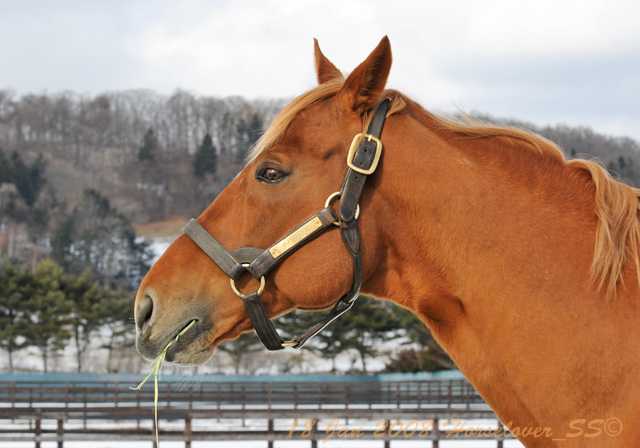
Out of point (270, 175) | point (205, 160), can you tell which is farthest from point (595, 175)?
point (205, 160)

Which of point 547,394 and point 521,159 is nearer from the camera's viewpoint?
point 547,394

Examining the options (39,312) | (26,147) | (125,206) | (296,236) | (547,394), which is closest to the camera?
(547,394)

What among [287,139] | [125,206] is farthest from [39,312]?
[125,206]

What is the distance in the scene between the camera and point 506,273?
255cm

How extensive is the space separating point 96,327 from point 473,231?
126ft

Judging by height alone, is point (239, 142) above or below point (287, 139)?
above

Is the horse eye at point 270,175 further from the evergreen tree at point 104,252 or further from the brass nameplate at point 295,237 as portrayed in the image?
the evergreen tree at point 104,252

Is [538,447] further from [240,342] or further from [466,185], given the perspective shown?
[240,342]

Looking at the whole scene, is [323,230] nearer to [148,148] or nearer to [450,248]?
[450,248]

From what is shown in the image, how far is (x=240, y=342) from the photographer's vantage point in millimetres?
37969

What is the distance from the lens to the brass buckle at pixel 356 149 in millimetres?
2604

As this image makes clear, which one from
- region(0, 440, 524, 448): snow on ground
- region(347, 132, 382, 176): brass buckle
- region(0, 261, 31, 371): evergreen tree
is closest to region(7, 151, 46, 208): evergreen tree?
region(0, 261, 31, 371): evergreen tree

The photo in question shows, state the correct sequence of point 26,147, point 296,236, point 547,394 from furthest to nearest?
point 26,147, point 296,236, point 547,394

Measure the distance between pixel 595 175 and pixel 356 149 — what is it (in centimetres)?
77
